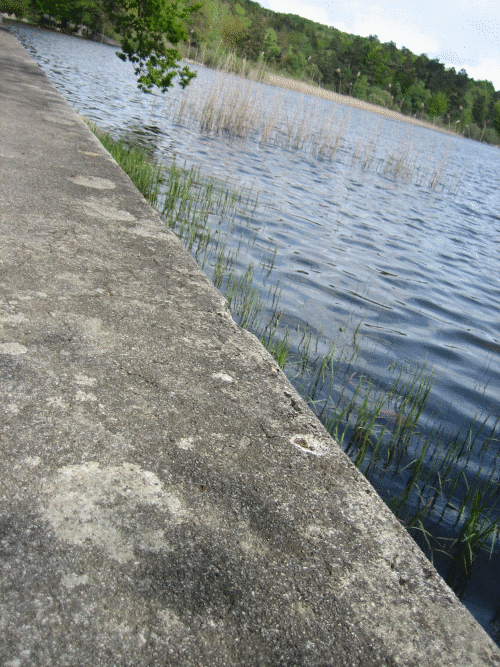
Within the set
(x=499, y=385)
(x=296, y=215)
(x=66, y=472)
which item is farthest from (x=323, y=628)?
(x=296, y=215)

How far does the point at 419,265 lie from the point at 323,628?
592cm

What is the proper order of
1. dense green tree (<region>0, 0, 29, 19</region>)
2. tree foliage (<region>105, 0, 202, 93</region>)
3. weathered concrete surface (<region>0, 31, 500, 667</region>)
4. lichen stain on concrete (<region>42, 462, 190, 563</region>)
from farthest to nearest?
1. dense green tree (<region>0, 0, 29, 19</region>)
2. tree foliage (<region>105, 0, 202, 93</region>)
3. lichen stain on concrete (<region>42, 462, 190, 563</region>)
4. weathered concrete surface (<region>0, 31, 500, 667</region>)

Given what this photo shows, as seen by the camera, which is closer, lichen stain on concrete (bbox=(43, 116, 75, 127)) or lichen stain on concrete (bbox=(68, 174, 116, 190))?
lichen stain on concrete (bbox=(68, 174, 116, 190))

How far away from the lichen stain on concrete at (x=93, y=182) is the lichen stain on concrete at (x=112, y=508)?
8.37ft

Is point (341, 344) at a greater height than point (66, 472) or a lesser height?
lesser

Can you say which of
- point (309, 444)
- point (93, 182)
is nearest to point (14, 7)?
point (93, 182)

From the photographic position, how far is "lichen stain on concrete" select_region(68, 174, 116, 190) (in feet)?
10.8

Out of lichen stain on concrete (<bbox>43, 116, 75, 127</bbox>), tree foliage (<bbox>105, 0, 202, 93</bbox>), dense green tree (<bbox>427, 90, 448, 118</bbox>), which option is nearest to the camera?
lichen stain on concrete (<bbox>43, 116, 75, 127</bbox>)

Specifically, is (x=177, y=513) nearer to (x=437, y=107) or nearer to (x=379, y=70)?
(x=437, y=107)

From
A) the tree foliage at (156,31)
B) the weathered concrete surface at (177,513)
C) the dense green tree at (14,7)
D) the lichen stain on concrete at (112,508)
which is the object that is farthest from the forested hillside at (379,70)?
Result: the lichen stain on concrete at (112,508)

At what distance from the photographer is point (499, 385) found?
3674mm

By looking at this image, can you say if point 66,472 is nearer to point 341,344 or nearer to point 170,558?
point 170,558

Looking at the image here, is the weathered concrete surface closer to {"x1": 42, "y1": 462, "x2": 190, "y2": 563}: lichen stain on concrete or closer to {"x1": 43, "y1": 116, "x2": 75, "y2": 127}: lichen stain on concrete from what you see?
{"x1": 42, "y1": 462, "x2": 190, "y2": 563}: lichen stain on concrete

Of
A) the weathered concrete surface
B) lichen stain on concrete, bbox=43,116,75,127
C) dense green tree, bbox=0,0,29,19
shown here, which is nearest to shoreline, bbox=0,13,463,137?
dense green tree, bbox=0,0,29,19
